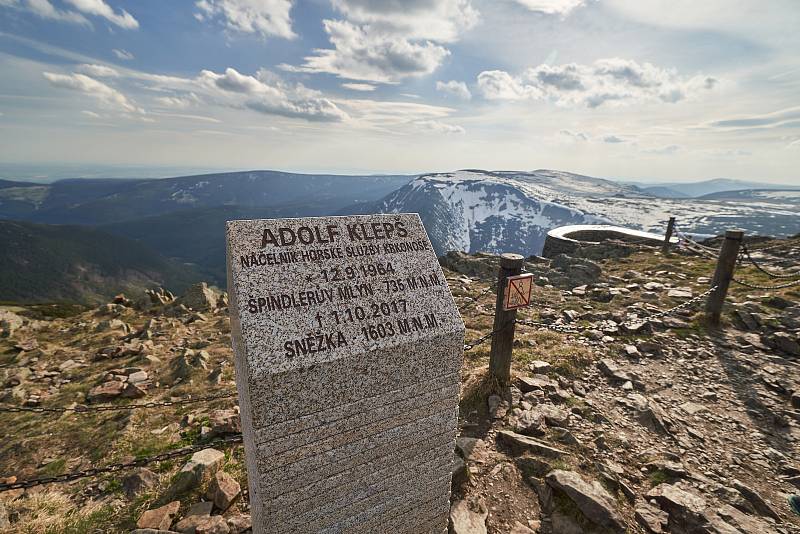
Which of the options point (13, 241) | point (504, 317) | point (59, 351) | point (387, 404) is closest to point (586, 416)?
point (504, 317)

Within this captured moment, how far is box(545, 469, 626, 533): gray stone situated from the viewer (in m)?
3.99

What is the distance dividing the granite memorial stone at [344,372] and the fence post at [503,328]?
2.18 meters

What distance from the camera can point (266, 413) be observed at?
2.81 meters

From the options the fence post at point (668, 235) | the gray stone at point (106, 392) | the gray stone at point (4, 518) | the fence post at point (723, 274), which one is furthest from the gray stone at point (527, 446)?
the fence post at point (668, 235)

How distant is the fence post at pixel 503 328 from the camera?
580cm

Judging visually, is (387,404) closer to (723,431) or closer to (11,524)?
(11,524)

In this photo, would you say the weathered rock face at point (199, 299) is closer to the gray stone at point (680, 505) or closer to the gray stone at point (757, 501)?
the gray stone at point (680, 505)

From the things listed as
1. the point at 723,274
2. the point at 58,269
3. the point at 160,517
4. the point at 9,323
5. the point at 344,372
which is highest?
the point at 344,372

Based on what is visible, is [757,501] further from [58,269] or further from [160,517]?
[58,269]

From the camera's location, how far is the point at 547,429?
5387 mm

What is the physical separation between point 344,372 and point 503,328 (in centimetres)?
364

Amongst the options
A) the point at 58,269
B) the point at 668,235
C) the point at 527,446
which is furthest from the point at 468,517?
the point at 58,269

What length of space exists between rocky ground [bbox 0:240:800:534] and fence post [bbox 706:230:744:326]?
391 mm

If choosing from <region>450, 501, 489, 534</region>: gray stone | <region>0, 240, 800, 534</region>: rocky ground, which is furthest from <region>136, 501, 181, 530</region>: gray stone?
<region>450, 501, 489, 534</region>: gray stone
